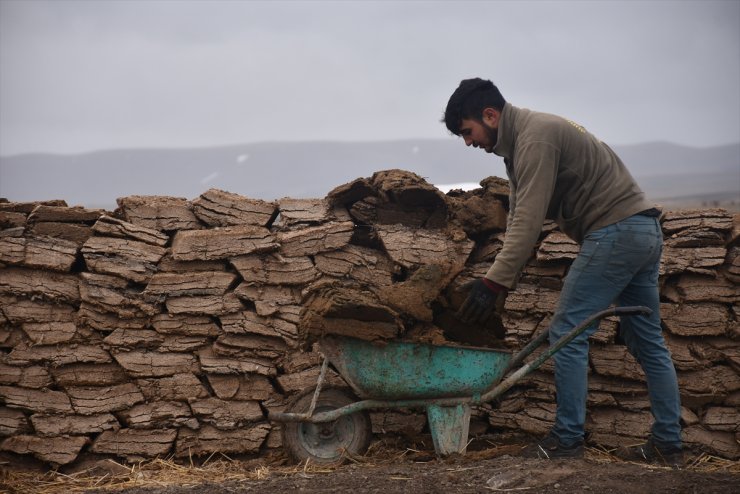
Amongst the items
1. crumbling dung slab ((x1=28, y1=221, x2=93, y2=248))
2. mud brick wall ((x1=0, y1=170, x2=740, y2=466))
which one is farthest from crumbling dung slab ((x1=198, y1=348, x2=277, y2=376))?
Answer: crumbling dung slab ((x1=28, y1=221, x2=93, y2=248))

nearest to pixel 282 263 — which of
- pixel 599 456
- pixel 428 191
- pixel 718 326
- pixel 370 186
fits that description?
pixel 370 186

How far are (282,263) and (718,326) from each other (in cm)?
290

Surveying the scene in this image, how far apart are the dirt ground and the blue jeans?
10.4 inches

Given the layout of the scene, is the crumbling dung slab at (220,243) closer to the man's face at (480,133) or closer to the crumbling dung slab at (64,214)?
the crumbling dung slab at (64,214)

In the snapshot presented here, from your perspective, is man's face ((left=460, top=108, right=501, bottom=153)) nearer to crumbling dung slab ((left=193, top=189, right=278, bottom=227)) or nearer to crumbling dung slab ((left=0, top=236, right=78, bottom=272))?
crumbling dung slab ((left=193, top=189, right=278, bottom=227))

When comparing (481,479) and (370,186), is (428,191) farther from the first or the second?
(481,479)

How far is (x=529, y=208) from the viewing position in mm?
3494

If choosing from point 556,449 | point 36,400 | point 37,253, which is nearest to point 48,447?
point 36,400

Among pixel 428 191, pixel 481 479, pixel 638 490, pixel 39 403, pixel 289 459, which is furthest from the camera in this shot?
pixel 428 191

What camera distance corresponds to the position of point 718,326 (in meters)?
4.45

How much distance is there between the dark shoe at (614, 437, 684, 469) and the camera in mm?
3752

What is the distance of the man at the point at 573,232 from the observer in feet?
11.6

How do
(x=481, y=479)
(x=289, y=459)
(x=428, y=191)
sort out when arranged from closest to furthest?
(x=481, y=479), (x=289, y=459), (x=428, y=191)

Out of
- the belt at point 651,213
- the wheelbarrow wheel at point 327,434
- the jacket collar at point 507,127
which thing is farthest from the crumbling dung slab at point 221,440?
the belt at point 651,213
